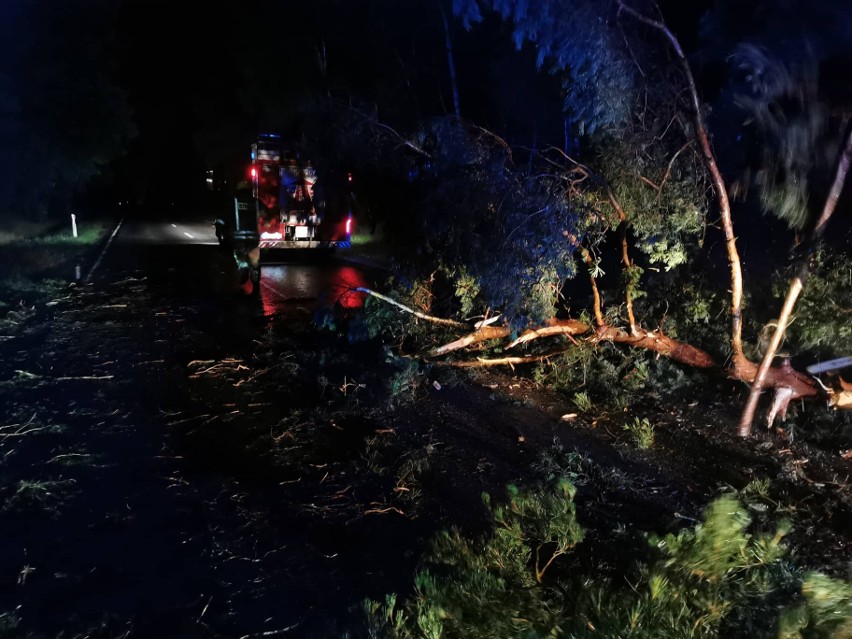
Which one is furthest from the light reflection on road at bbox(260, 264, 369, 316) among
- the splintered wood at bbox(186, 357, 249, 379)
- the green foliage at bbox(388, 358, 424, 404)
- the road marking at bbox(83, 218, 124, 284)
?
the road marking at bbox(83, 218, 124, 284)

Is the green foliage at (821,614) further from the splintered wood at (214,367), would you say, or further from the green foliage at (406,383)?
Result: the splintered wood at (214,367)

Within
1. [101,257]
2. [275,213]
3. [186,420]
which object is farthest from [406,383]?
[101,257]

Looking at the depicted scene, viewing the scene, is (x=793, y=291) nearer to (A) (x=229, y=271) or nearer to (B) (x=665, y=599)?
(B) (x=665, y=599)

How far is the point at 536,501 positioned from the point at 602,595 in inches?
30.2

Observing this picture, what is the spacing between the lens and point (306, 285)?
13969 mm

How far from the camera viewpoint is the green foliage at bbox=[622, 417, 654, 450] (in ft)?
19.0

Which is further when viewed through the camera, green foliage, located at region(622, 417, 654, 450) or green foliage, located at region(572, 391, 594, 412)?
green foliage, located at region(572, 391, 594, 412)

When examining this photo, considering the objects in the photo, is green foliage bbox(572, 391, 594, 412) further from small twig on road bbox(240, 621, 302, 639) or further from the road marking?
the road marking

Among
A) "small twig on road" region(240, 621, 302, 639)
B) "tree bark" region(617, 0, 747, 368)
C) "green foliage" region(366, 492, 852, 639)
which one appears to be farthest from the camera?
"tree bark" region(617, 0, 747, 368)

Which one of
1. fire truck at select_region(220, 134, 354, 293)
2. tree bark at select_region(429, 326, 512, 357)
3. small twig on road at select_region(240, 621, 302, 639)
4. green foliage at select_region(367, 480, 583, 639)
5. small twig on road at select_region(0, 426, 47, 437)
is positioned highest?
fire truck at select_region(220, 134, 354, 293)

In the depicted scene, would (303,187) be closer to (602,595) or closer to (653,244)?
(653,244)

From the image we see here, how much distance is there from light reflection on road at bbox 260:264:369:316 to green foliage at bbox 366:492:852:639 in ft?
21.1

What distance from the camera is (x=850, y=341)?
6035 millimetres

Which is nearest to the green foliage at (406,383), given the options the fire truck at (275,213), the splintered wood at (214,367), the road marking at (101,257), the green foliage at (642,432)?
the splintered wood at (214,367)
